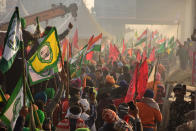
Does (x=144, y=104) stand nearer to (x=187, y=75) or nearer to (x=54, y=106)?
(x=54, y=106)

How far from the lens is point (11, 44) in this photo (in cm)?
449

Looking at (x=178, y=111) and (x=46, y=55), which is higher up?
(x=46, y=55)

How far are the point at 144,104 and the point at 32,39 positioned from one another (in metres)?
2.77

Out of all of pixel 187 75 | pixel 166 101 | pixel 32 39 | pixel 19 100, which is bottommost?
pixel 187 75

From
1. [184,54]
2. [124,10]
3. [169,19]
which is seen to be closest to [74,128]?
[184,54]

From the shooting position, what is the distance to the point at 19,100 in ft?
14.3

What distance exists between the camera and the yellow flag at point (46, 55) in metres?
5.41

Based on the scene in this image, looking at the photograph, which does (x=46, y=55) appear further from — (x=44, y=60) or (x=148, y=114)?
(x=148, y=114)

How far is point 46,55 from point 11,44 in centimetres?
106

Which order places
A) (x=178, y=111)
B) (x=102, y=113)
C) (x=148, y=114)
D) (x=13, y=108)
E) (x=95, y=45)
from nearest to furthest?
(x=13, y=108) → (x=102, y=113) → (x=148, y=114) → (x=178, y=111) → (x=95, y=45)

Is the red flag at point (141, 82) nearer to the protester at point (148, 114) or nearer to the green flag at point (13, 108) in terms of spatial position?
the protester at point (148, 114)

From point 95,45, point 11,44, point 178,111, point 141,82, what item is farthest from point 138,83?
point 95,45

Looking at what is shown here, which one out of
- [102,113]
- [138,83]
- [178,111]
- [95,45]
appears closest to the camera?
[102,113]

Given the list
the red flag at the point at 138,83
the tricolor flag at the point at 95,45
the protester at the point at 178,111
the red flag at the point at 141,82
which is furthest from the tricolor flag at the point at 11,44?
the tricolor flag at the point at 95,45
